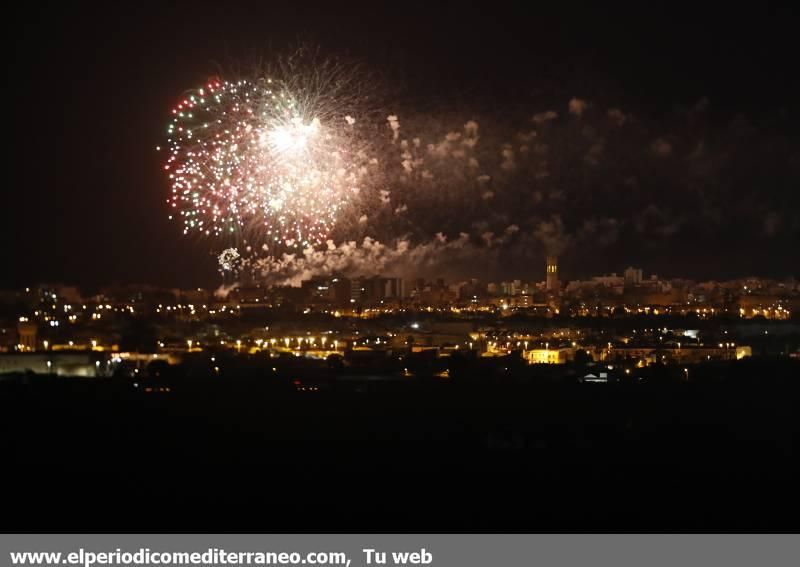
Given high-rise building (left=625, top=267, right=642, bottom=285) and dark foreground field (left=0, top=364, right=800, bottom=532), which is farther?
high-rise building (left=625, top=267, right=642, bottom=285)

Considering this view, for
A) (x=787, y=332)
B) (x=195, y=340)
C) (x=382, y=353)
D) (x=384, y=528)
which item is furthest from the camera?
(x=787, y=332)

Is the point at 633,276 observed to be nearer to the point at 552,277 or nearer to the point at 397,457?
the point at 552,277

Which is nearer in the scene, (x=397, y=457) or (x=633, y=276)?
(x=397, y=457)

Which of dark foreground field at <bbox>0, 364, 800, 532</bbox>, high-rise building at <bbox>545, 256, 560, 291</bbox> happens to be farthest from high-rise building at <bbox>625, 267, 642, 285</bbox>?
dark foreground field at <bbox>0, 364, 800, 532</bbox>

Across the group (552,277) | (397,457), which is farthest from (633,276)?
(397,457)

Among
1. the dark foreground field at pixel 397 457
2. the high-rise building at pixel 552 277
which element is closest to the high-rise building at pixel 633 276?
the high-rise building at pixel 552 277

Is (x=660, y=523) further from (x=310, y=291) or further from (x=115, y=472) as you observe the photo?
(x=310, y=291)

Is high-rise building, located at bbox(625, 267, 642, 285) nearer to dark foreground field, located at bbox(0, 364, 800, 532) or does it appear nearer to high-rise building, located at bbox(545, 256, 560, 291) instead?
high-rise building, located at bbox(545, 256, 560, 291)

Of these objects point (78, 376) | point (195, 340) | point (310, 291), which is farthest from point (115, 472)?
point (310, 291)

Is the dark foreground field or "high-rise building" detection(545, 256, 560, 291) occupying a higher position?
"high-rise building" detection(545, 256, 560, 291)
